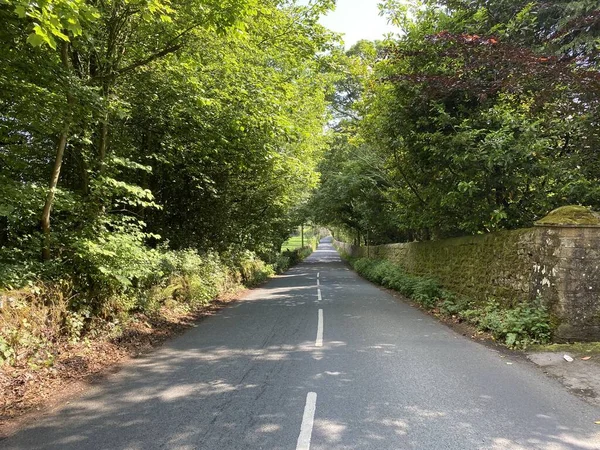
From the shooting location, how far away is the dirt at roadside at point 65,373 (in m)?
4.56

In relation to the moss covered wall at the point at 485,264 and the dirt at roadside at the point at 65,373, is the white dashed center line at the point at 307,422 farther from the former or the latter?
the moss covered wall at the point at 485,264

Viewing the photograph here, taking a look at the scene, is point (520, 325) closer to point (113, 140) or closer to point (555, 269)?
point (555, 269)

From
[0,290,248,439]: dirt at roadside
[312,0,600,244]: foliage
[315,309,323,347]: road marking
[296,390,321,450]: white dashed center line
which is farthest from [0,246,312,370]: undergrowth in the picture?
[312,0,600,244]: foliage

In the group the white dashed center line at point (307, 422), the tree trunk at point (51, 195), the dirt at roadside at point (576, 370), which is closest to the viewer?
the white dashed center line at point (307, 422)

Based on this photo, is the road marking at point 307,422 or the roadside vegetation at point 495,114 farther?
the roadside vegetation at point 495,114

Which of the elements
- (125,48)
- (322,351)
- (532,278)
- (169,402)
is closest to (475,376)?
(322,351)

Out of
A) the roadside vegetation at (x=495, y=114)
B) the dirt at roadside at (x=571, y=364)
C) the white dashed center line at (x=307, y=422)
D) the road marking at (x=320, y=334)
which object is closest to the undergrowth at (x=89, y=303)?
the road marking at (x=320, y=334)

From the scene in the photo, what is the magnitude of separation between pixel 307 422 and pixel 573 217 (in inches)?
239

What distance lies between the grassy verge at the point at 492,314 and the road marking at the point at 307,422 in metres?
4.20

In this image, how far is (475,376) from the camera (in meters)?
5.54

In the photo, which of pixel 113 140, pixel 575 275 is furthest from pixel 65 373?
pixel 575 275

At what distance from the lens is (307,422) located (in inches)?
162

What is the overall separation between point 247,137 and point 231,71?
2.21 m

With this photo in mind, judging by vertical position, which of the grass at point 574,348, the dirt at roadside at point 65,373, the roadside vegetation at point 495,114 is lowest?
the grass at point 574,348
